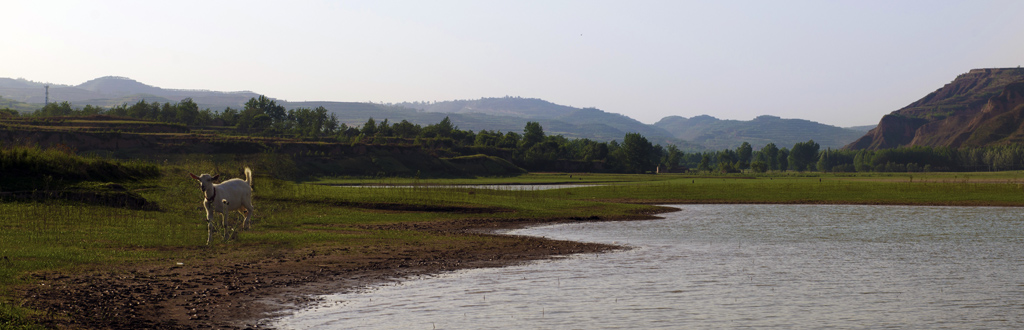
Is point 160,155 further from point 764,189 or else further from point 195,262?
point 195,262

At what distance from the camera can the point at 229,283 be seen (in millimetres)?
18406

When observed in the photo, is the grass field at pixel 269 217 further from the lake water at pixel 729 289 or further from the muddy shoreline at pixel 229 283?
the lake water at pixel 729 289

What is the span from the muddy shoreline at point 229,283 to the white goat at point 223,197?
10.7ft

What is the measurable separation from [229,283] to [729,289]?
1291 centimetres

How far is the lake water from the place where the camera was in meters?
15.4

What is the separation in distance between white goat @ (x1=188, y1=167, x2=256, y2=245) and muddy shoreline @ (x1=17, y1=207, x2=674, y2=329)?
10.7 ft

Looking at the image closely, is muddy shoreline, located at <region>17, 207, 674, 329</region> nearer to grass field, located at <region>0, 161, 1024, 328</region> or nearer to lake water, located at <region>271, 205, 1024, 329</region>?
grass field, located at <region>0, 161, 1024, 328</region>

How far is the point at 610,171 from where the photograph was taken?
19325 cm

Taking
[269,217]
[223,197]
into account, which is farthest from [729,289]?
[269,217]

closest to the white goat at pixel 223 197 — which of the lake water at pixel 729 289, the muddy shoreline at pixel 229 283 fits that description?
the muddy shoreline at pixel 229 283

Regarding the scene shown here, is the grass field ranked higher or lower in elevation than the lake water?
lower

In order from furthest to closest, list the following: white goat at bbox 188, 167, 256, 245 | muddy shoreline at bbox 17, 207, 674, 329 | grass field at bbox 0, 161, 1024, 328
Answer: white goat at bbox 188, 167, 256, 245 < grass field at bbox 0, 161, 1024, 328 < muddy shoreline at bbox 17, 207, 674, 329

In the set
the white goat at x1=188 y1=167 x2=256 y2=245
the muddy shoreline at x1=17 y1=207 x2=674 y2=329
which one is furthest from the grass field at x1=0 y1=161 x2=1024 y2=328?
the white goat at x1=188 y1=167 x2=256 y2=245

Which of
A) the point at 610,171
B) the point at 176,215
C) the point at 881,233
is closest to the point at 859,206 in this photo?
the point at 881,233
